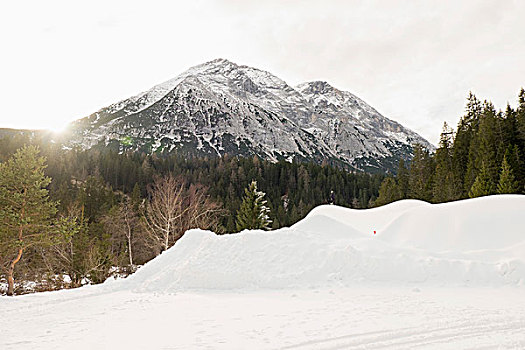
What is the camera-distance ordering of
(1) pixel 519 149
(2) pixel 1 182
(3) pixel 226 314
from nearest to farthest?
(3) pixel 226 314 → (2) pixel 1 182 → (1) pixel 519 149

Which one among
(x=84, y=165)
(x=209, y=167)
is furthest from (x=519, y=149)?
(x=84, y=165)

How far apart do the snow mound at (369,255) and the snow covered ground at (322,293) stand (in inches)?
1.7

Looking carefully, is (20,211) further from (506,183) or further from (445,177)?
(445,177)

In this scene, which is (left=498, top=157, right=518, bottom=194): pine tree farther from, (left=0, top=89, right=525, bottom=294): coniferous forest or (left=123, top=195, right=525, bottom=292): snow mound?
(left=123, top=195, right=525, bottom=292): snow mound

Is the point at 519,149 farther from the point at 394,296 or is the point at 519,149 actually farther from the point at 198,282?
the point at 198,282

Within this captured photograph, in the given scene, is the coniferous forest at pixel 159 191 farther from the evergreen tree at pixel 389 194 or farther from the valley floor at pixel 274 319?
the valley floor at pixel 274 319

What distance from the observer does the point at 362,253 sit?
11617mm

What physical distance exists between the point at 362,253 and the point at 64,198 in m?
61.5

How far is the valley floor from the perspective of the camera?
17.8 feet

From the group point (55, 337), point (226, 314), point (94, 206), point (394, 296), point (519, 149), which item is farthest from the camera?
point (94, 206)

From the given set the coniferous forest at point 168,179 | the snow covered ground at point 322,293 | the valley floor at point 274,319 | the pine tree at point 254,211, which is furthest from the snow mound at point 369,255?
the coniferous forest at point 168,179

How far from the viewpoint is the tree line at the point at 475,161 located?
36906 millimetres

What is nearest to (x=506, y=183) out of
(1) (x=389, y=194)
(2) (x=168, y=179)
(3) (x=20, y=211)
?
(1) (x=389, y=194)

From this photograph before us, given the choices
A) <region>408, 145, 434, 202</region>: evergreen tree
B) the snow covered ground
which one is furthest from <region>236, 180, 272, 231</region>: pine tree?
<region>408, 145, 434, 202</region>: evergreen tree
